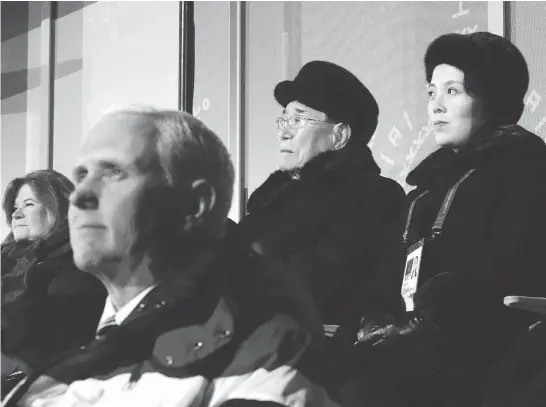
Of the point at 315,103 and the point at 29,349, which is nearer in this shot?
the point at 29,349

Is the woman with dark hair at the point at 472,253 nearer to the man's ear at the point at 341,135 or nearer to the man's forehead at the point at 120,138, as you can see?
the man's ear at the point at 341,135

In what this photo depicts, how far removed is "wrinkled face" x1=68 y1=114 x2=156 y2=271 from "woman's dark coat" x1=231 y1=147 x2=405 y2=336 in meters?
1.18

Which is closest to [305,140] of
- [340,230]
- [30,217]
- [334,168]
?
[334,168]

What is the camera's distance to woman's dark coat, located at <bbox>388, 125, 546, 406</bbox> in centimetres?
242

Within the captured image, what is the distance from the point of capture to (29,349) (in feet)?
6.86

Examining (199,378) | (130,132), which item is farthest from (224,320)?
(130,132)

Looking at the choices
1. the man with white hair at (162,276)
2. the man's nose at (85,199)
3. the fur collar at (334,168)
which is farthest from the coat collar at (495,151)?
the man's nose at (85,199)

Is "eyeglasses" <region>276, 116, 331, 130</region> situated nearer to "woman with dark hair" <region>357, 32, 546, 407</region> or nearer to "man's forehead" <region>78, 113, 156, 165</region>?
"woman with dark hair" <region>357, 32, 546, 407</region>

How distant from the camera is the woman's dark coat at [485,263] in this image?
2420mm

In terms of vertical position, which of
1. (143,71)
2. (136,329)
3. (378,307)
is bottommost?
(378,307)

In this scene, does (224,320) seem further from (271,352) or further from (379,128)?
(379,128)

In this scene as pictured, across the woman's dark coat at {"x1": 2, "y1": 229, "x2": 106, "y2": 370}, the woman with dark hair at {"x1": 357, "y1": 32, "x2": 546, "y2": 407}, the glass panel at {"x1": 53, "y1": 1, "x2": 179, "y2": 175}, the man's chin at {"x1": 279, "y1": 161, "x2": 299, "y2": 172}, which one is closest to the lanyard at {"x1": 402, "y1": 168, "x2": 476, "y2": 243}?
the woman with dark hair at {"x1": 357, "y1": 32, "x2": 546, "y2": 407}

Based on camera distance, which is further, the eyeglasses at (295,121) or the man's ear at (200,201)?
the eyeglasses at (295,121)

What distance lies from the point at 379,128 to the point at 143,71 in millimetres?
1196
